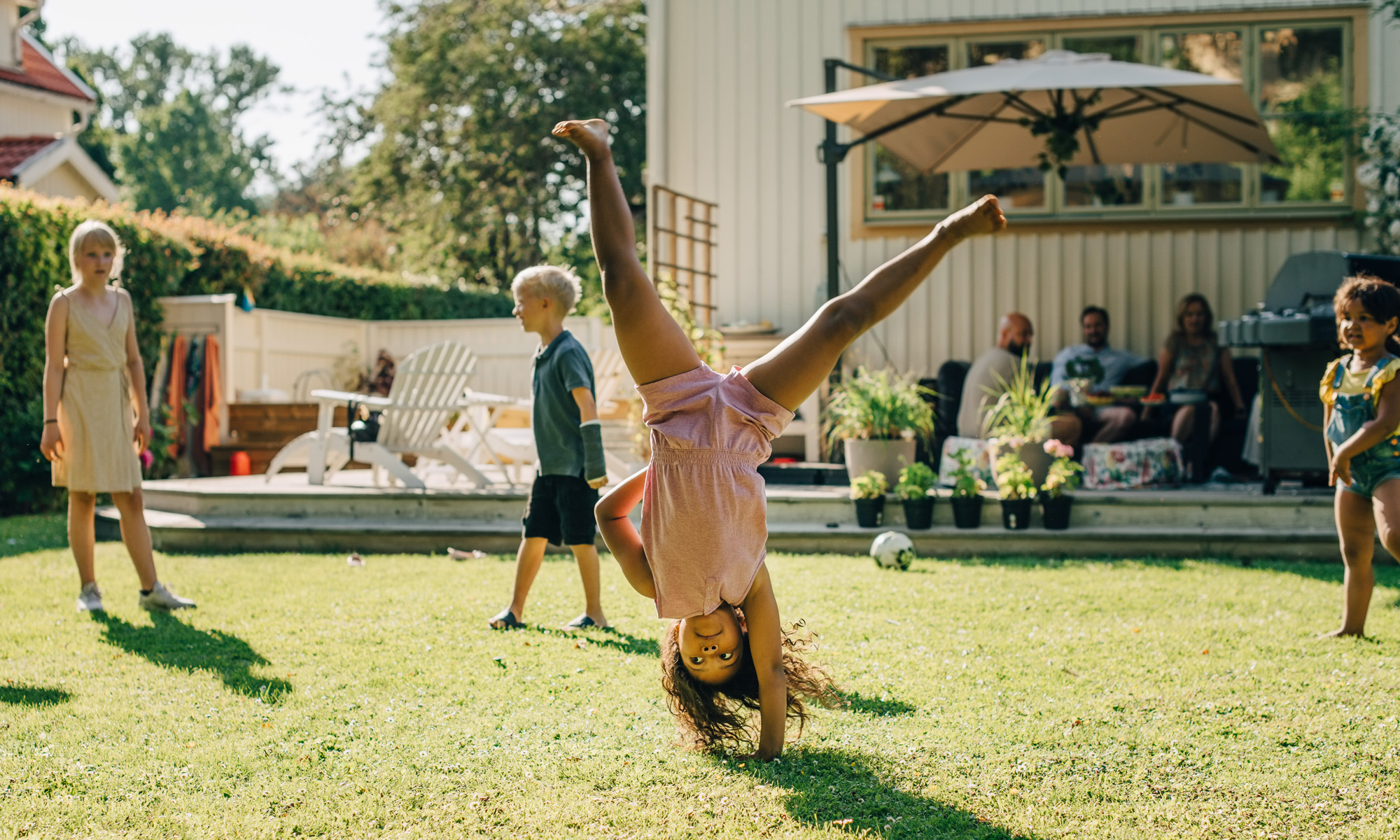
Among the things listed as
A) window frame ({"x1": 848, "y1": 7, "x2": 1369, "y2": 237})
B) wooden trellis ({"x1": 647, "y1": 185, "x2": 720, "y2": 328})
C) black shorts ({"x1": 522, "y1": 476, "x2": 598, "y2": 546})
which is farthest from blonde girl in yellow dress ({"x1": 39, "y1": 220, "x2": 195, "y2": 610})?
window frame ({"x1": 848, "y1": 7, "x2": 1369, "y2": 237})

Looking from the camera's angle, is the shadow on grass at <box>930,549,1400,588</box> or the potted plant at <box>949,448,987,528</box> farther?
the potted plant at <box>949,448,987,528</box>

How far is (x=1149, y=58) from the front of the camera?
8.80m

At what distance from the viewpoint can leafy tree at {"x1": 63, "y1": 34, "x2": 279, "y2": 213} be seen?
48.3m

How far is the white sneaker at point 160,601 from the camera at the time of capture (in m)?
4.85

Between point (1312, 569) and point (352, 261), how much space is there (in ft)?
95.9

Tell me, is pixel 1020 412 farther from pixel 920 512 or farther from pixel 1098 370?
pixel 1098 370

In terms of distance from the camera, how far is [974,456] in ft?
22.6

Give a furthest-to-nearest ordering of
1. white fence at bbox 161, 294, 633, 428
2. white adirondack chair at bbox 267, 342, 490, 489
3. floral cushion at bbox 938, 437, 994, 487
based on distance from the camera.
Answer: white fence at bbox 161, 294, 633, 428 < white adirondack chair at bbox 267, 342, 490, 489 < floral cushion at bbox 938, 437, 994, 487

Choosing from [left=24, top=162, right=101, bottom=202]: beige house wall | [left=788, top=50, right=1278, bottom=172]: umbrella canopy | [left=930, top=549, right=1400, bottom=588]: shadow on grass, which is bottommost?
[left=930, top=549, right=1400, bottom=588]: shadow on grass

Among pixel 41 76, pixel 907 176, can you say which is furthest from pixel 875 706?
pixel 41 76

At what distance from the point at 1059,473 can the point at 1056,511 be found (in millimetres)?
226

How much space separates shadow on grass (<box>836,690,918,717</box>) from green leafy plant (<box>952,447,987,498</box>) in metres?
3.34

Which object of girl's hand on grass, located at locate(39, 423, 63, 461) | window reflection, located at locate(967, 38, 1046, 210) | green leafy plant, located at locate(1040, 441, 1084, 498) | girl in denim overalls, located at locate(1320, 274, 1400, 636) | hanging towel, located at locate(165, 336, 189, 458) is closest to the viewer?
girl in denim overalls, located at locate(1320, 274, 1400, 636)

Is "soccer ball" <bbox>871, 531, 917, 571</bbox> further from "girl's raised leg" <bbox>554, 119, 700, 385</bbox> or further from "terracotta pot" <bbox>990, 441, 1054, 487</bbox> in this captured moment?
"girl's raised leg" <bbox>554, 119, 700, 385</bbox>
